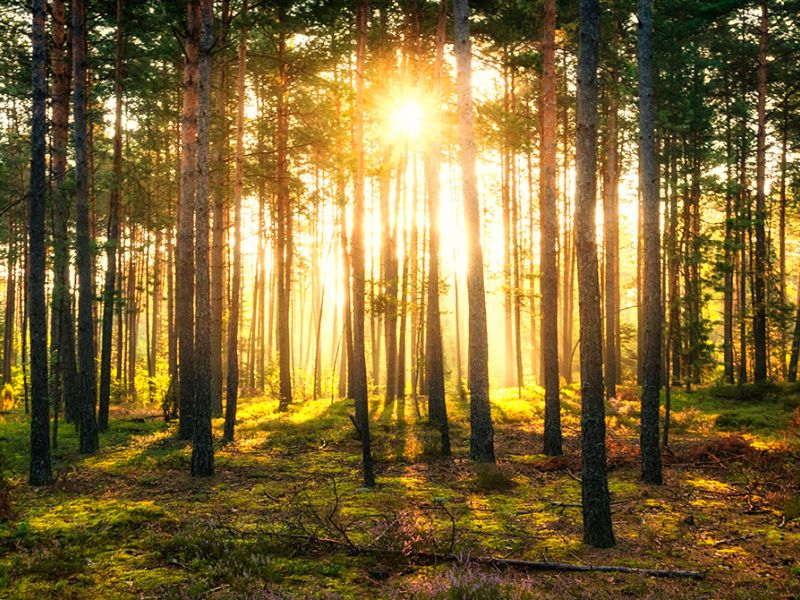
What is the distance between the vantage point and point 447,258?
35031mm

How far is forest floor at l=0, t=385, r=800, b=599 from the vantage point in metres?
5.73

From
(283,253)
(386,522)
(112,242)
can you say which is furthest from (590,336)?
(283,253)

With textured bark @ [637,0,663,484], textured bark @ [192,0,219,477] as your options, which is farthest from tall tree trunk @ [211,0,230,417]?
textured bark @ [637,0,663,484]

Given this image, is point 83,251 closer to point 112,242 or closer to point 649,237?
point 112,242

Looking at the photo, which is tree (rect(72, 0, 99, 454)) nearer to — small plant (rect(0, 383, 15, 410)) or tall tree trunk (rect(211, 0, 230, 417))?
tall tree trunk (rect(211, 0, 230, 417))

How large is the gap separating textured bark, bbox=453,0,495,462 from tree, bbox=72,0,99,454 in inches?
372

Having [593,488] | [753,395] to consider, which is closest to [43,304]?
[593,488]

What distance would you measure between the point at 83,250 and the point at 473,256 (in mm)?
9920

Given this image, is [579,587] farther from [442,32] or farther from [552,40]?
[442,32]

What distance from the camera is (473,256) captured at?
12.1 metres

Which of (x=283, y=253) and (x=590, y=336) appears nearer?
(x=590, y=336)

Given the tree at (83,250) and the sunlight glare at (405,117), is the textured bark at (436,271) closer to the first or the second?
the sunlight glare at (405,117)

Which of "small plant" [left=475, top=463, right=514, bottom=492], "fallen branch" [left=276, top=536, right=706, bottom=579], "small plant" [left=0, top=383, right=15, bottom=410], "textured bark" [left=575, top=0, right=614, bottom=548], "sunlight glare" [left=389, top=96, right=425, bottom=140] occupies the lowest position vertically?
"small plant" [left=0, top=383, right=15, bottom=410]

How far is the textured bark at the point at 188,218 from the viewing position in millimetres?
13766
